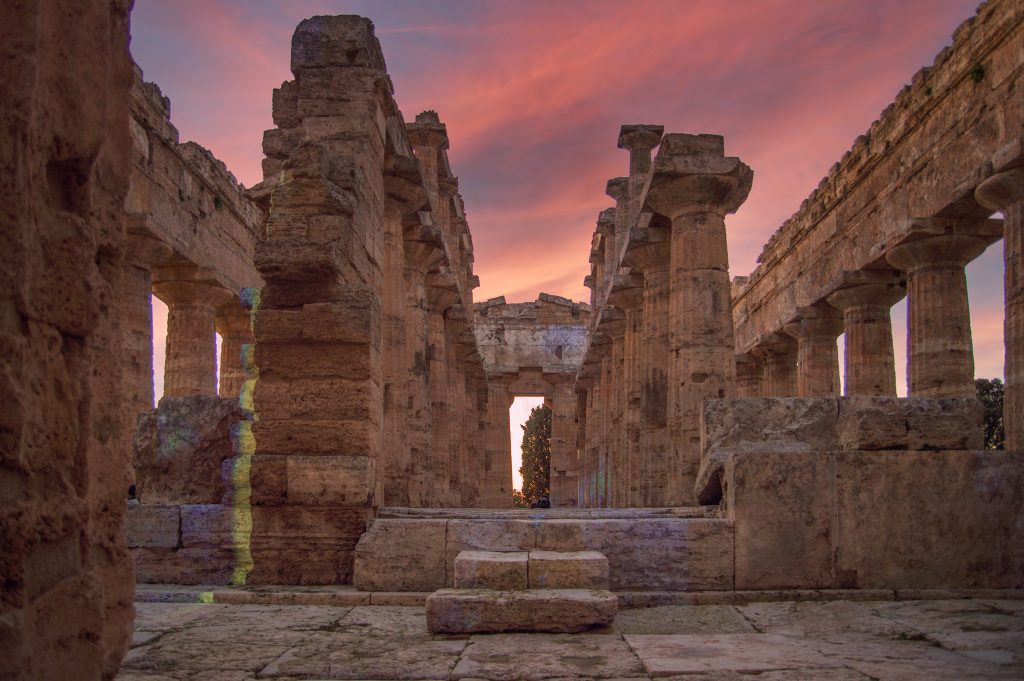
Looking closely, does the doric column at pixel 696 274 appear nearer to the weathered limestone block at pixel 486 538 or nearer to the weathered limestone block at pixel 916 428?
the weathered limestone block at pixel 916 428

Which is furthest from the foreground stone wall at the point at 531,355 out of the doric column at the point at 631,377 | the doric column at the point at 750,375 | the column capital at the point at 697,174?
the column capital at the point at 697,174

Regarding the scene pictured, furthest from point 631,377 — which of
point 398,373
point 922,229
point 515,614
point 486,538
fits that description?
point 515,614

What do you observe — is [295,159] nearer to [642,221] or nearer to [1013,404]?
[642,221]

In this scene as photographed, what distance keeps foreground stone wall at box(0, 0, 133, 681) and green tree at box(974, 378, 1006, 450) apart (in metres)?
27.4

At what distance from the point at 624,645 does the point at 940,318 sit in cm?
1192

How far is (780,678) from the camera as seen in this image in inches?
160

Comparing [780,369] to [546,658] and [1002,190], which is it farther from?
[546,658]

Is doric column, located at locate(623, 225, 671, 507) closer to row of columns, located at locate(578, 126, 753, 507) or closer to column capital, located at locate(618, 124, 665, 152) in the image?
row of columns, located at locate(578, 126, 753, 507)

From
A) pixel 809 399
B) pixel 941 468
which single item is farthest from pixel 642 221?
pixel 941 468

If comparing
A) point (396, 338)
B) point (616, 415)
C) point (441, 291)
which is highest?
point (441, 291)

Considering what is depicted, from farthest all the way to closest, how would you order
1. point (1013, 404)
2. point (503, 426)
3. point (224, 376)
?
point (503, 426)
point (224, 376)
point (1013, 404)

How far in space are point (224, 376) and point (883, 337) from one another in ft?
51.6

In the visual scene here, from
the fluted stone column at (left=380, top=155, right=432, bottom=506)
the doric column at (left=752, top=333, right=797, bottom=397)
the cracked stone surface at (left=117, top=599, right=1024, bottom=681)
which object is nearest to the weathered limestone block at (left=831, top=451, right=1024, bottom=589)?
the cracked stone surface at (left=117, top=599, right=1024, bottom=681)

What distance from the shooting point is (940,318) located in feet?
47.9
